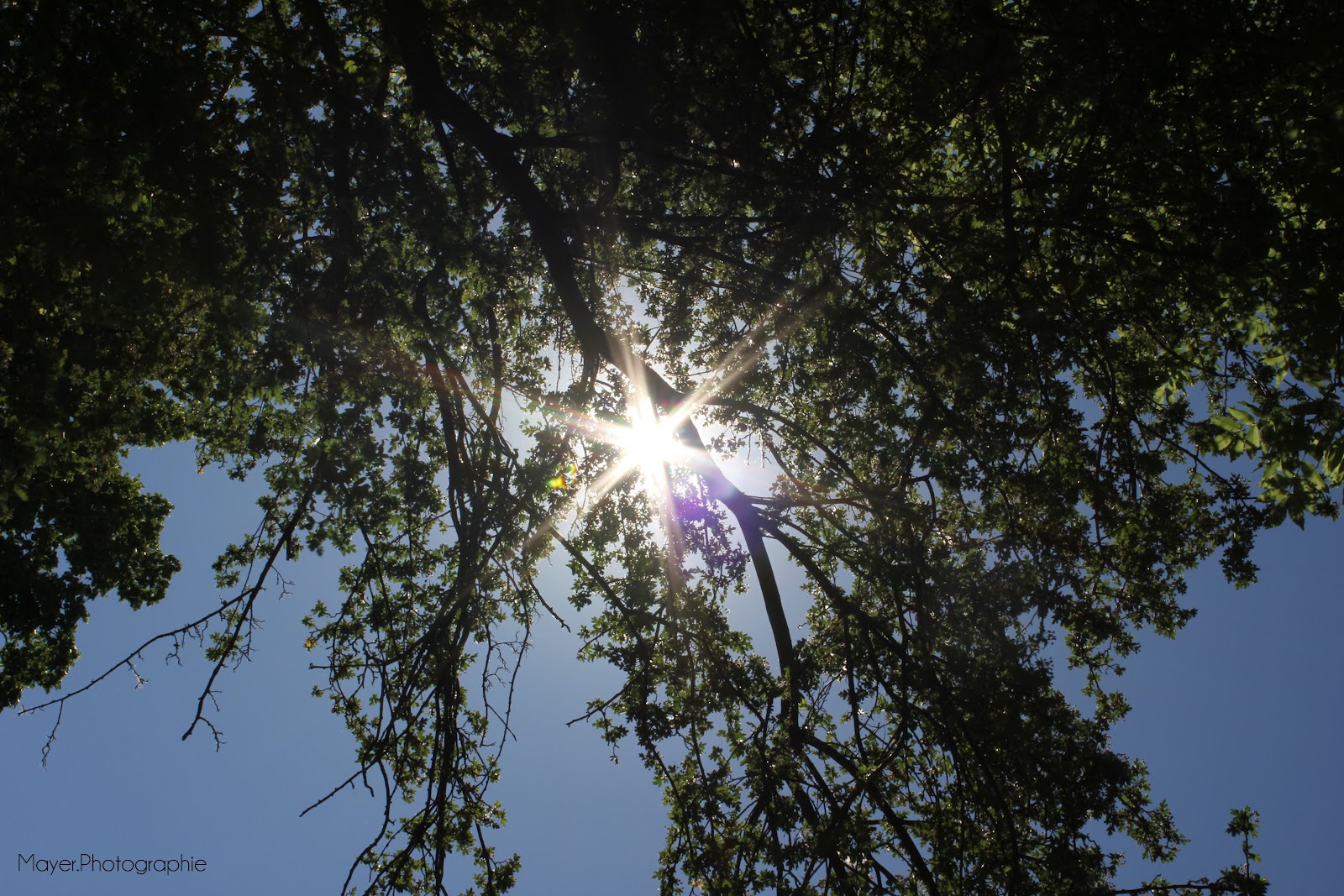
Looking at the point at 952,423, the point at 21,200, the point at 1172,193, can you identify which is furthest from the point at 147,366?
the point at 1172,193

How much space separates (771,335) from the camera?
8.07 m

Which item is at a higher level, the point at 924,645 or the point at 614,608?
the point at 614,608

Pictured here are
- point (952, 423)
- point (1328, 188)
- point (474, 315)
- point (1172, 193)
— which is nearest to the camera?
point (1328, 188)

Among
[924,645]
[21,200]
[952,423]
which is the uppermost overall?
[21,200]

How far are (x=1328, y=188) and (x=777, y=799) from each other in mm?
5246

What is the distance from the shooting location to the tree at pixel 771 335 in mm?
5250

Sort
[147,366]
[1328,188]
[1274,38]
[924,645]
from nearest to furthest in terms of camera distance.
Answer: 1. [1328,188]
2. [1274,38]
3. [924,645]
4. [147,366]

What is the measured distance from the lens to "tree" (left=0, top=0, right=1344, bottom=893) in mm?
5250

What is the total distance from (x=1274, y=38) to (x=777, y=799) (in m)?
6.04

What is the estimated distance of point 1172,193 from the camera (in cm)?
560

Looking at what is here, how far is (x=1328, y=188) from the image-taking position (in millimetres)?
4098

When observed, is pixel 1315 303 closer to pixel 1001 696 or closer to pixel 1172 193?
pixel 1172 193

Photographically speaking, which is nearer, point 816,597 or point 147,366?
point 816,597

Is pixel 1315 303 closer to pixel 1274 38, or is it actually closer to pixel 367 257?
pixel 1274 38
